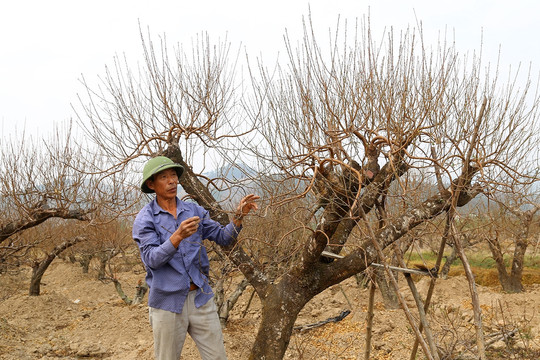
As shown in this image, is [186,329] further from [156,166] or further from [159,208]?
[156,166]

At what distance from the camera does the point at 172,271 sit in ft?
9.71

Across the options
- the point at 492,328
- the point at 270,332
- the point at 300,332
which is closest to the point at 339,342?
the point at 300,332

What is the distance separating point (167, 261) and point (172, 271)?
0.14 m

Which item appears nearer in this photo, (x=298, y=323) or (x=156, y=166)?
(x=156, y=166)

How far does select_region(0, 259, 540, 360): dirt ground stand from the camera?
6.55 meters

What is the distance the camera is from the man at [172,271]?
9.53ft

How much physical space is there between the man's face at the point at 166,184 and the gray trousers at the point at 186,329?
26.7 inches

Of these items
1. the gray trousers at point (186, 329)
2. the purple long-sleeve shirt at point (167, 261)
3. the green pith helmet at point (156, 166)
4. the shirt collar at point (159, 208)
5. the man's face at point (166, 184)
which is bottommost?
the gray trousers at point (186, 329)

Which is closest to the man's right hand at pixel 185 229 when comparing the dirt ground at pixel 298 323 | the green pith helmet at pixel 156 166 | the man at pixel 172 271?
the man at pixel 172 271

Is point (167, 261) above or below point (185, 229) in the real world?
below

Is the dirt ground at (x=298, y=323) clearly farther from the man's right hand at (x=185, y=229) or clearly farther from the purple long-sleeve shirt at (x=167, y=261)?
the man's right hand at (x=185, y=229)

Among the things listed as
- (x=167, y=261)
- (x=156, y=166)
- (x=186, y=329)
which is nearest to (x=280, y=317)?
(x=186, y=329)

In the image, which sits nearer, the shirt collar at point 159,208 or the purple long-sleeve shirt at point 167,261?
the purple long-sleeve shirt at point 167,261

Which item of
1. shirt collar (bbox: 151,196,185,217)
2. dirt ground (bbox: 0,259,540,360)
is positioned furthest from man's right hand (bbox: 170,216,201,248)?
dirt ground (bbox: 0,259,540,360)
